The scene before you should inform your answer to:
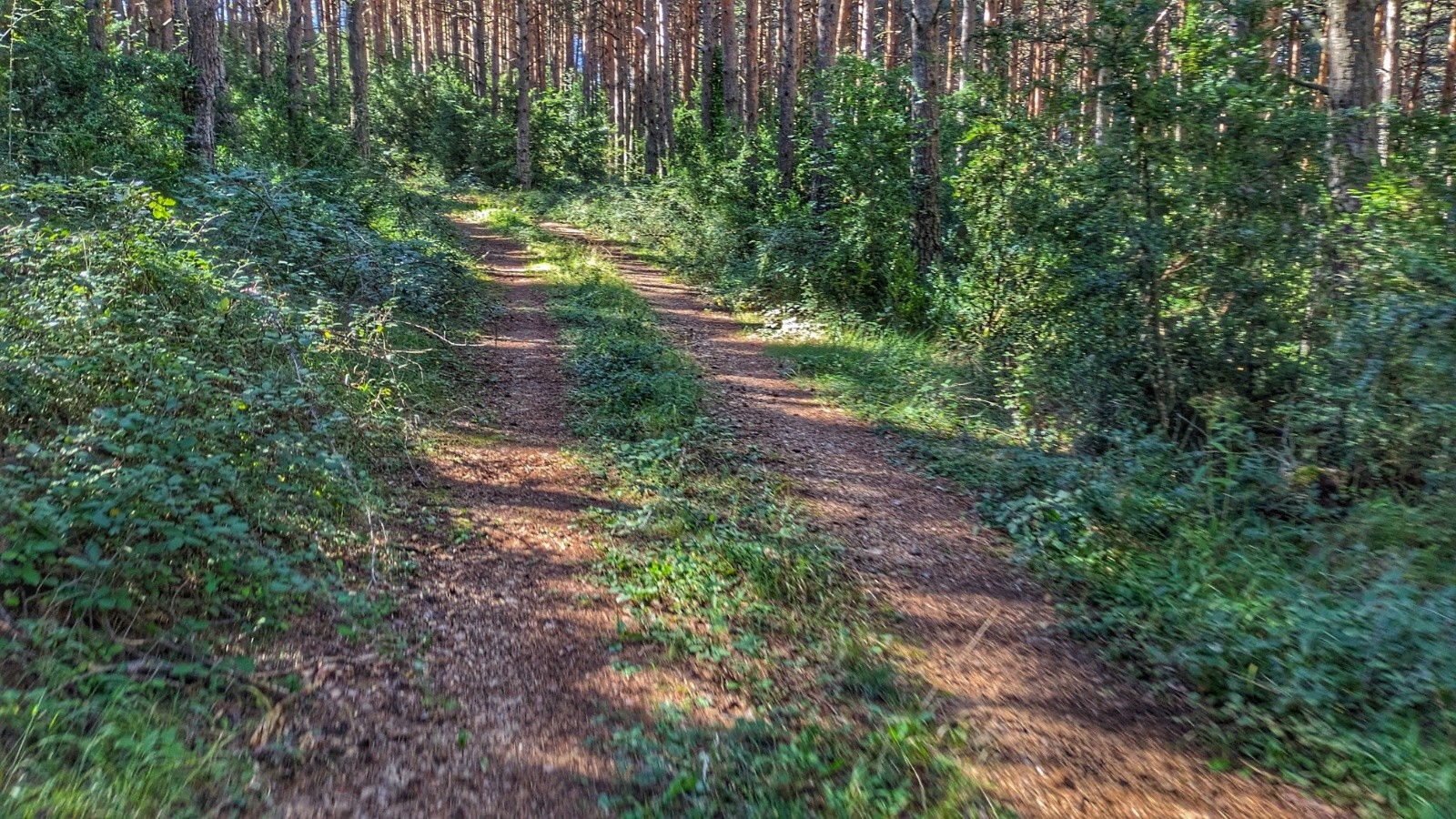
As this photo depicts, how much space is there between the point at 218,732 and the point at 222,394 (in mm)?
2314

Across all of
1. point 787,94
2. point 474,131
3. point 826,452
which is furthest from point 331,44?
point 826,452

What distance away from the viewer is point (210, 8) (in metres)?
11.7

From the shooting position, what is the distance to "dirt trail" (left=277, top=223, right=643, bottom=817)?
3414 mm

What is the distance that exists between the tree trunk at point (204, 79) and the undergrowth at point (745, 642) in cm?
747

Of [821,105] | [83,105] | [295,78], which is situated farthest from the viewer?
[295,78]

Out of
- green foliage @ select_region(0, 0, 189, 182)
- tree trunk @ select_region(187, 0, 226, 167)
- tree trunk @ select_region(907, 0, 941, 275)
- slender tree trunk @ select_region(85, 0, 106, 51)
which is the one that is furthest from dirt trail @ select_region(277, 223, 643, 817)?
slender tree trunk @ select_region(85, 0, 106, 51)

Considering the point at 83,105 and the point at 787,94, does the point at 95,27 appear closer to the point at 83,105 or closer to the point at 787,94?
the point at 83,105

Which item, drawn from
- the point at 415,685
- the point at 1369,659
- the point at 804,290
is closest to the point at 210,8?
the point at 804,290

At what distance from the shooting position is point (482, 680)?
167 inches

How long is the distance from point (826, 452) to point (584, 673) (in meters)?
3.76

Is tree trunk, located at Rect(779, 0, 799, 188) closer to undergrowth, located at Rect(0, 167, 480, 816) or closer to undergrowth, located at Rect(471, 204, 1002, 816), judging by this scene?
undergrowth, located at Rect(471, 204, 1002, 816)

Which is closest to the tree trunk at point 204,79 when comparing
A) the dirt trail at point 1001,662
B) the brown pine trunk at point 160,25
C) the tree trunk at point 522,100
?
the dirt trail at point 1001,662

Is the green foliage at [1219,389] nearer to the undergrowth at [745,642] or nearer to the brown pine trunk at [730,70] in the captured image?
the undergrowth at [745,642]

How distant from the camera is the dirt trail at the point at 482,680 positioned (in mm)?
3414
